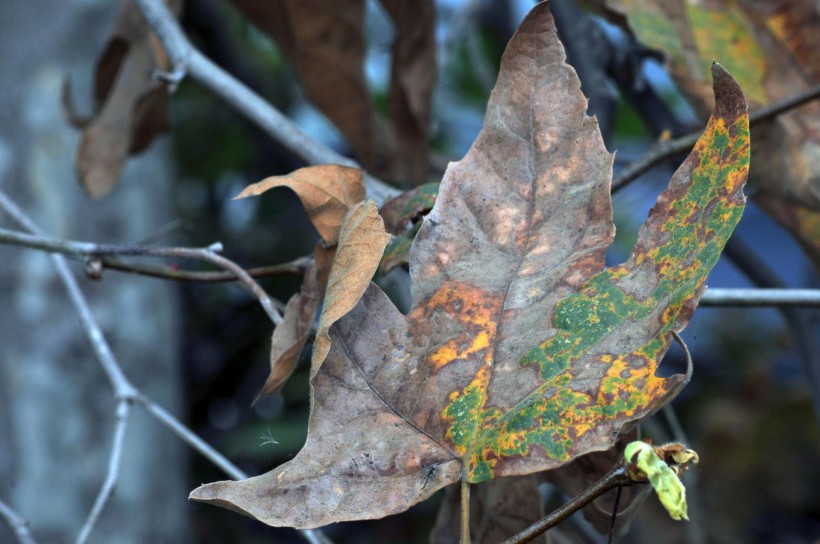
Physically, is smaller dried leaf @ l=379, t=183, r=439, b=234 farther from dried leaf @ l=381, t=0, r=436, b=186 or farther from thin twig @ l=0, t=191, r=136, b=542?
dried leaf @ l=381, t=0, r=436, b=186

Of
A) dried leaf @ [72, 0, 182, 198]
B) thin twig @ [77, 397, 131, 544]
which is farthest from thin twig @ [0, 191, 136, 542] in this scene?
dried leaf @ [72, 0, 182, 198]

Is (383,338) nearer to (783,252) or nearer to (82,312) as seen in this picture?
(82,312)

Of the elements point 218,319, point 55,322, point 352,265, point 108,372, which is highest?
point 352,265

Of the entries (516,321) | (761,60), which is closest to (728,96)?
(516,321)

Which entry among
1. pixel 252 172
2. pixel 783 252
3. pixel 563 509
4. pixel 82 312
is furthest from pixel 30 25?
pixel 783 252

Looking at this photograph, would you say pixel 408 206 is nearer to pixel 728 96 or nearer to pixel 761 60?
pixel 728 96
